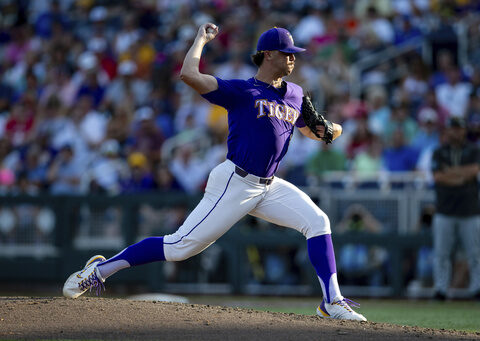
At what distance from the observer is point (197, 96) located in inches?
594

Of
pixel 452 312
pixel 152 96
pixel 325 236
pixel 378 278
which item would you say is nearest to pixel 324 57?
pixel 152 96

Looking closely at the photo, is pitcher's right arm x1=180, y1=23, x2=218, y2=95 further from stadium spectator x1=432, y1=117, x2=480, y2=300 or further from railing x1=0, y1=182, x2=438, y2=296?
railing x1=0, y1=182, x2=438, y2=296

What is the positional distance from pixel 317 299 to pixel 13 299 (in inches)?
220

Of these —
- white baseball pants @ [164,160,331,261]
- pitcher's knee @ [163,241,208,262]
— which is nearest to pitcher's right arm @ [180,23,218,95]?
white baseball pants @ [164,160,331,261]

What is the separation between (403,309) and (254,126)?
4.29m

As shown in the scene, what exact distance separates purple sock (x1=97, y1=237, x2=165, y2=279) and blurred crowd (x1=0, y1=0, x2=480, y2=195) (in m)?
5.85

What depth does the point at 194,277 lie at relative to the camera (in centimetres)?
1241

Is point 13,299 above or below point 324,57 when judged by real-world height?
below

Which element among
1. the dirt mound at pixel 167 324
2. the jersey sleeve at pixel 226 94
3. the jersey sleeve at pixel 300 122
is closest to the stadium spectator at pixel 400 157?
the jersey sleeve at pixel 300 122

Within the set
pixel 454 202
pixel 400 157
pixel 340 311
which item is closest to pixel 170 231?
pixel 400 157

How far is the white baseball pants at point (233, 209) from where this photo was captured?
250 inches

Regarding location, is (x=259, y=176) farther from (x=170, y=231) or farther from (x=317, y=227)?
(x=170, y=231)

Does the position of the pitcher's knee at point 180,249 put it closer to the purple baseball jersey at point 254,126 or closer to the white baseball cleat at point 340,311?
the purple baseball jersey at point 254,126

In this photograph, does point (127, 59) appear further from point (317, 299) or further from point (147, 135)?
point (317, 299)
